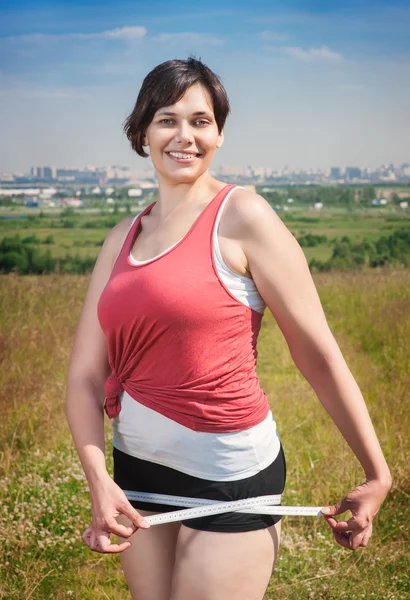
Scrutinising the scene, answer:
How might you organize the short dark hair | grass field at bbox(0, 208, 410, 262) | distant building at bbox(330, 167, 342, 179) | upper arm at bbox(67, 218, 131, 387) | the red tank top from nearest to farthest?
the red tank top → the short dark hair → upper arm at bbox(67, 218, 131, 387) → grass field at bbox(0, 208, 410, 262) → distant building at bbox(330, 167, 342, 179)

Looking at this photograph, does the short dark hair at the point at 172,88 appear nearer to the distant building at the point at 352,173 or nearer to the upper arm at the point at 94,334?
the upper arm at the point at 94,334

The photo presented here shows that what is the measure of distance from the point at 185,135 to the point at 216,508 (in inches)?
28.3

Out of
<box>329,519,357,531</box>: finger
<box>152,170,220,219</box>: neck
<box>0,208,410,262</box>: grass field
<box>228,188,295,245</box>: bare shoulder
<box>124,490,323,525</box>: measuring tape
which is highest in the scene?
<box>152,170,220,219</box>: neck

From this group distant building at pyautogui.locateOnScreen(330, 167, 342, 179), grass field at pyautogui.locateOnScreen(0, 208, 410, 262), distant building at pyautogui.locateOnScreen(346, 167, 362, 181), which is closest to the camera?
grass field at pyautogui.locateOnScreen(0, 208, 410, 262)

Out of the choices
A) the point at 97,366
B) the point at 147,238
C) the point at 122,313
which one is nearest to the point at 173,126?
the point at 147,238

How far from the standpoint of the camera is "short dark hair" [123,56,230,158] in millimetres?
1387

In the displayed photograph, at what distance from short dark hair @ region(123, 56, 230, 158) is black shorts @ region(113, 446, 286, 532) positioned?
27.4 inches

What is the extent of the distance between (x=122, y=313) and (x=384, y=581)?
192cm

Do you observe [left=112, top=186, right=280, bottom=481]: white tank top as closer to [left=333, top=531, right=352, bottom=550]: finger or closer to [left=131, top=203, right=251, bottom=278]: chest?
[left=131, top=203, right=251, bottom=278]: chest

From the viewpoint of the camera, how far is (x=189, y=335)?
1302mm

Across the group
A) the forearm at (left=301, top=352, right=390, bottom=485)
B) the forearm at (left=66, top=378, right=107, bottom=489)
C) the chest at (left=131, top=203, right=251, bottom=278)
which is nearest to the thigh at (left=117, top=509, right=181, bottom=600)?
the forearm at (left=66, top=378, right=107, bottom=489)

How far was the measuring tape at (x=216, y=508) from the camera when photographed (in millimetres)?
1313

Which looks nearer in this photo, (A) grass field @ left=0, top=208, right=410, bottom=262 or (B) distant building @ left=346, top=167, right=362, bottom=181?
(A) grass field @ left=0, top=208, right=410, bottom=262

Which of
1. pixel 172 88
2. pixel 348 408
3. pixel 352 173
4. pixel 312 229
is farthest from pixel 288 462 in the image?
pixel 352 173
